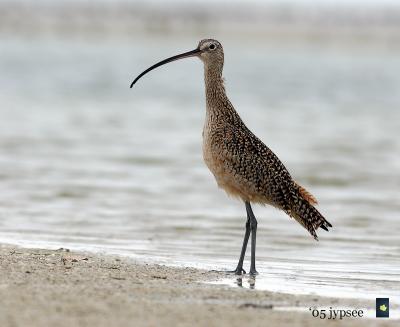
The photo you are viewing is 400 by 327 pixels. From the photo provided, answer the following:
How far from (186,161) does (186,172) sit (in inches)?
38.8

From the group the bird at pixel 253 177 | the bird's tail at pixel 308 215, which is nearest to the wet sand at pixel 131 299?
the bird at pixel 253 177

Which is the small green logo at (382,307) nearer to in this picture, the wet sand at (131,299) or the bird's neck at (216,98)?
the wet sand at (131,299)

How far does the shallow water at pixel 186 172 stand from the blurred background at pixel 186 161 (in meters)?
0.03

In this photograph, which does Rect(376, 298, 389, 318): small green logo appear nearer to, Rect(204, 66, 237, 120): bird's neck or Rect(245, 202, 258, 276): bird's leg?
Rect(245, 202, 258, 276): bird's leg

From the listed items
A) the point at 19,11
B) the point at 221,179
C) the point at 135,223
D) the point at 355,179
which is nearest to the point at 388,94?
the point at 355,179

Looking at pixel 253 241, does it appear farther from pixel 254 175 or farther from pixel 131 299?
pixel 131 299

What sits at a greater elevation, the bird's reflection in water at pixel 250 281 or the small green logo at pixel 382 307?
the bird's reflection in water at pixel 250 281

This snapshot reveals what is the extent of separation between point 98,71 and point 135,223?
2482 centimetres

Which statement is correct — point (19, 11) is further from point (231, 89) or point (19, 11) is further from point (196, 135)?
point (196, 135)

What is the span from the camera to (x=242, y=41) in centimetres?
6725

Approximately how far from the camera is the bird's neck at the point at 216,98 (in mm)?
8984

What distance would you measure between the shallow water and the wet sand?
1.82 feet

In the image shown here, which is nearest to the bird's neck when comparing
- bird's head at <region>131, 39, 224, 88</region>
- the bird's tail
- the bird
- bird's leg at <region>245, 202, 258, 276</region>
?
bird's head at <region>131, 39, 224, 88</region>

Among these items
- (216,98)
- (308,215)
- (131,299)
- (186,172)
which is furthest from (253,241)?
(186,172)
